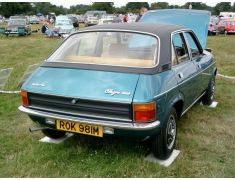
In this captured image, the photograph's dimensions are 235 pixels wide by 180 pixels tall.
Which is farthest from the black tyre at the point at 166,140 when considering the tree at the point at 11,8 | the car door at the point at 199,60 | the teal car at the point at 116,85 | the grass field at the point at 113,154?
the tree at the point at 11,8

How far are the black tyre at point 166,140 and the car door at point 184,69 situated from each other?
46 cm

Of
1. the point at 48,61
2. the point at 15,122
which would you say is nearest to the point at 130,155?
the point at 48,61

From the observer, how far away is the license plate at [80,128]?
3.83 metres

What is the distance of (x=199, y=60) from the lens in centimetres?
572

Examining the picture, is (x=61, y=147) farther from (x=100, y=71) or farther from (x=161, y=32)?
(x=161, y=32)

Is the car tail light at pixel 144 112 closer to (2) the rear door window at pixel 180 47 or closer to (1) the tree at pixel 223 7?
(2) the rear door window at pixel 180 47

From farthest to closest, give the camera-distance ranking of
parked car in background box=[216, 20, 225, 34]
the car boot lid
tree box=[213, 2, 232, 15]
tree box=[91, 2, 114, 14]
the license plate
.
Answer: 1. tree box=[91, 2, 114, 14]
2. tree box=[213, 2, 232, 15]
3. parked car in background box=[216, 20, 225, 34]
4. the license plate
5. the car boot lid

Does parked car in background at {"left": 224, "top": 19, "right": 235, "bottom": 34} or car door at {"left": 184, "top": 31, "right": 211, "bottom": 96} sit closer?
car door at {"left": 184, "top": 31, "right": 211, "bottom": 96}

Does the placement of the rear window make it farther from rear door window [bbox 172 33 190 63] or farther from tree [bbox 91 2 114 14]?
tree [bbox 91 2 114 14]

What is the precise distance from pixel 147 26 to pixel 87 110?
5.39 ft

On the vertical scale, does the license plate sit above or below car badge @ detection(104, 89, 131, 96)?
below

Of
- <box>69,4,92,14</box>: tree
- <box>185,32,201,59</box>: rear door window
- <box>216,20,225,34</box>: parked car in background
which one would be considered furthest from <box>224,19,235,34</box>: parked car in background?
<box>69,4,92,14</box>: tree

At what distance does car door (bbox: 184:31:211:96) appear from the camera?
5480mm

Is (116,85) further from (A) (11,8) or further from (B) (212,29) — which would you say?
(A) (11,8)
